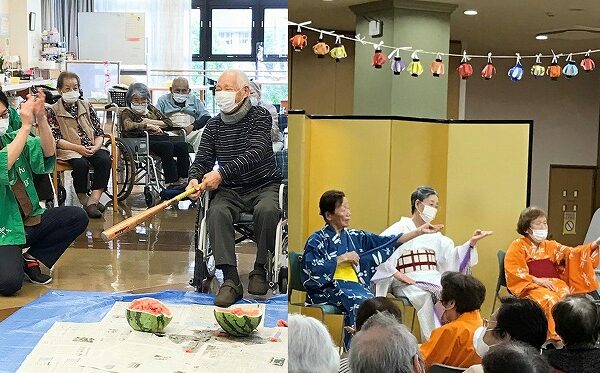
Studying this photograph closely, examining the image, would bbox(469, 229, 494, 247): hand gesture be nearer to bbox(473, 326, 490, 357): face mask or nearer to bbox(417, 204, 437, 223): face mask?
bbox(417, 204, 437, 223): face mask

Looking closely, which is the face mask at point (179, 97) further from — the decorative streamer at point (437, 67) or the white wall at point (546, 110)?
the white wall at point (546, 110)

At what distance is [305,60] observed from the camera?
2.43 metres

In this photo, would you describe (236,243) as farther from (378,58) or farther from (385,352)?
(378,58)

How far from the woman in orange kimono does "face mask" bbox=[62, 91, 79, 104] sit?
209cm

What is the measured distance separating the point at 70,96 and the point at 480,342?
126 cm

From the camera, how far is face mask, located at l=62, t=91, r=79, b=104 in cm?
80

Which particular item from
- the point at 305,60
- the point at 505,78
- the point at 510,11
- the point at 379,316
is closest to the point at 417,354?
the point at 379,316

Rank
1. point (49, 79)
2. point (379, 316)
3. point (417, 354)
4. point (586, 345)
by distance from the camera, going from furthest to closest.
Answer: point (586, 345)
point (379, 316)
point (417, 354)
point (49, 79)

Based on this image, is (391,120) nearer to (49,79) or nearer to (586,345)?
(586,345)

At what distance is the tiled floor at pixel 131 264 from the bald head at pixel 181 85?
155 millimetres

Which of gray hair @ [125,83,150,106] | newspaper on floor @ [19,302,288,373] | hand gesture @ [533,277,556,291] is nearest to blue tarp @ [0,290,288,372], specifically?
newspaper on floor @ [19,302,288,373]

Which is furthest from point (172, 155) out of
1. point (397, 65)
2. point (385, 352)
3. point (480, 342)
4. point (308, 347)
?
point (397, 65)

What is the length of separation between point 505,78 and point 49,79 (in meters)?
2.79

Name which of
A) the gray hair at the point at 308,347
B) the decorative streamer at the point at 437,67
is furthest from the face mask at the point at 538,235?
the gray hair at the point at 308,347
